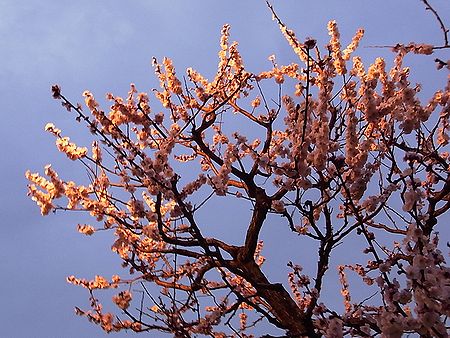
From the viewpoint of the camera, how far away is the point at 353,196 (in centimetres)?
482

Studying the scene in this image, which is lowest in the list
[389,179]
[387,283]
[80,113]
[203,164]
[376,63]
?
[387,283]

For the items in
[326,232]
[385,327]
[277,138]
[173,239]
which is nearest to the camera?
[385,327]

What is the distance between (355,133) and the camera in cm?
515

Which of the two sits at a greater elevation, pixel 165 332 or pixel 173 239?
pixel 173 239

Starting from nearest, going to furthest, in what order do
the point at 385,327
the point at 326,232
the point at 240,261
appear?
the point at 385,327 → the point at 326,232 → the point at 240,261

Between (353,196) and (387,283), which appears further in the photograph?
(353,196)

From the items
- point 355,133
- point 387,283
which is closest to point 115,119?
point 355,133

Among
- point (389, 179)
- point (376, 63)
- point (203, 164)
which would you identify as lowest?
point (389, 179)

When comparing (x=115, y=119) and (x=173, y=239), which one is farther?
(x=115, y=119)

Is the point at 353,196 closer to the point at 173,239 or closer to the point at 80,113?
the point at 173,239

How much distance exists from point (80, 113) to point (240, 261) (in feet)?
7.56

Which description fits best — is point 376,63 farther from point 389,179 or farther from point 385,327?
point 385,327

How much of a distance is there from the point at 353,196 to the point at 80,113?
7.66ft

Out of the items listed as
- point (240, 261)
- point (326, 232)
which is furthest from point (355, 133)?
point (240, 261)
